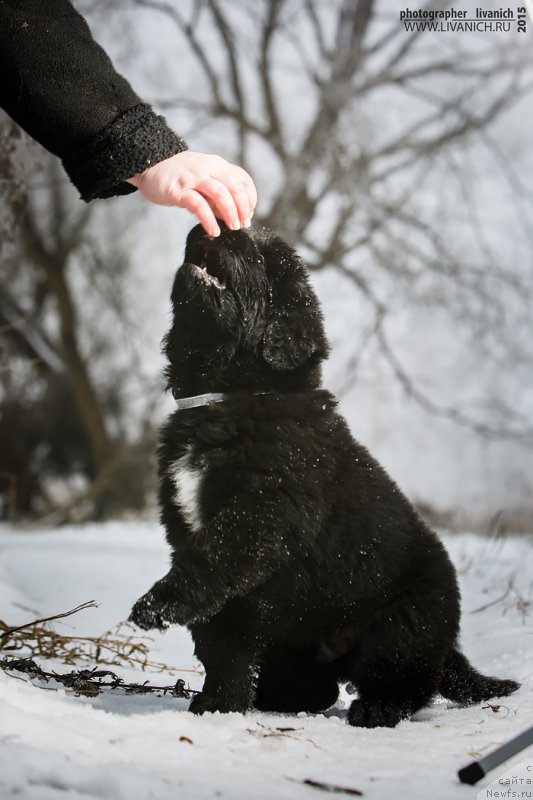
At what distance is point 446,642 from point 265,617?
550 millimetres

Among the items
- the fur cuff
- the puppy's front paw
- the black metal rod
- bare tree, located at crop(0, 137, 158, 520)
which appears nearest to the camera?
the black metal rod

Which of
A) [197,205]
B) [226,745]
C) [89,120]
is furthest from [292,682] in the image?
[89,120]

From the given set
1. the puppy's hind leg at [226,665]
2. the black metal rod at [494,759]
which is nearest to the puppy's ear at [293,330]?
the puppy's hind leg at [226,665]

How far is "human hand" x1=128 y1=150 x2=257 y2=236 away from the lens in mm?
1944

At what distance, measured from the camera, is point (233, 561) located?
78.3 inches

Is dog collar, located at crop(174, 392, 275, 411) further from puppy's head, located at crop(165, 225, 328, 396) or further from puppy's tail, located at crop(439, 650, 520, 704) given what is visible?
puppy's tail, located at crop(439, 650, 520, 704)

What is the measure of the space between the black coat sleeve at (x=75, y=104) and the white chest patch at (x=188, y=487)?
80 cm

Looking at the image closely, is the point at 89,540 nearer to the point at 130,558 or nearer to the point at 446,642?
the point at 130,558

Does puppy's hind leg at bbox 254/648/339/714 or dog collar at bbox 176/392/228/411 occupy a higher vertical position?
dog collar at bbox 176/392/228/411

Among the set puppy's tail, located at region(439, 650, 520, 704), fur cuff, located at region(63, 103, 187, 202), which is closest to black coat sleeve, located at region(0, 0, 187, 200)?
fur cuff, located at region(63, 103, 187, 202)

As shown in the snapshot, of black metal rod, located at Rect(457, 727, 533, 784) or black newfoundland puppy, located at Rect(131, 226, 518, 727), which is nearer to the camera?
black metal rod, located at Rect(457, 727, 533, 784)

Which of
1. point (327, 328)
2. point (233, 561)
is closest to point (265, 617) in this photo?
point (233, 561)

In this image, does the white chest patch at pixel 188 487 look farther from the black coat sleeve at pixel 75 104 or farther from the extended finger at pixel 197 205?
the black coat sleeve at pixel 75 104

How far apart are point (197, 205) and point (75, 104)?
1.32 feet
